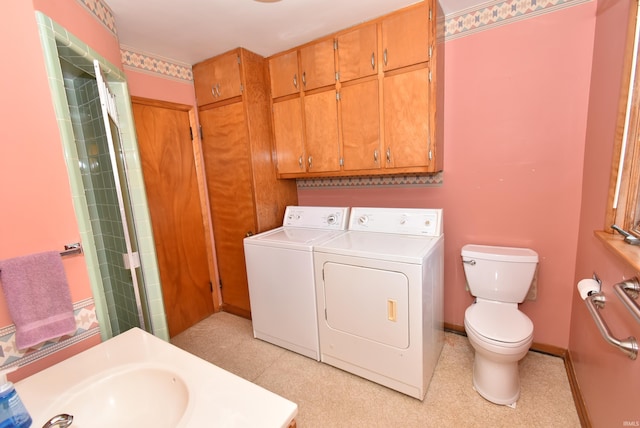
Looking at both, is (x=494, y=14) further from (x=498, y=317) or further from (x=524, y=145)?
(x=498, y=317)

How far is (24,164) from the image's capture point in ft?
3.49

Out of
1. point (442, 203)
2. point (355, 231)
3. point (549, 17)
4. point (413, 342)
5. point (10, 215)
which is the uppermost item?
point (549, 17)

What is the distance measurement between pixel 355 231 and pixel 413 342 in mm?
919

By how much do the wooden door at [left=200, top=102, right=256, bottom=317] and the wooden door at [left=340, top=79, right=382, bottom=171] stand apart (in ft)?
2.86

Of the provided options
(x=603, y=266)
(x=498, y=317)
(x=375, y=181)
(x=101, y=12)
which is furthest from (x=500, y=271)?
(x=101, y=12)

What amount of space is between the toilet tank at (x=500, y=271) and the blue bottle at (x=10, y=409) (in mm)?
2231

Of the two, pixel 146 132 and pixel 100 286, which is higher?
pixel 146 132

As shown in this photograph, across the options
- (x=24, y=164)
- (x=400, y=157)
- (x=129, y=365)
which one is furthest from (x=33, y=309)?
(x=400, y=157)

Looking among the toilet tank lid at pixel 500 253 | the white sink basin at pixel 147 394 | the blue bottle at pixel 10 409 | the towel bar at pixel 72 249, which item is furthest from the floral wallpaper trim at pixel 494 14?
the blue bottle at pixel 10 409

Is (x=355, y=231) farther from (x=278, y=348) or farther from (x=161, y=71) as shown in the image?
(x=161, y=71)

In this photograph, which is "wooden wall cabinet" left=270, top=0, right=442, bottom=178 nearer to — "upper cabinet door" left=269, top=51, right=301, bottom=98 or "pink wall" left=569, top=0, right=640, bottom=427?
"upper cabinet door" left=269, top=51, right=301, bottom=98

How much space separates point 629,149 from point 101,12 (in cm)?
283

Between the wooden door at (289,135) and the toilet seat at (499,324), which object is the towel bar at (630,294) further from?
the wooden door at (289,135)

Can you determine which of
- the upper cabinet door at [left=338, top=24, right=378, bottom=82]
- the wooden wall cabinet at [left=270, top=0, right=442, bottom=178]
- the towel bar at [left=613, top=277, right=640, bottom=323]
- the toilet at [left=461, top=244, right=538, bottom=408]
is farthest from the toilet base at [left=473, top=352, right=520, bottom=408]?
the upper cabinet door at [left=338, top=24, right=378, bottom=82]
